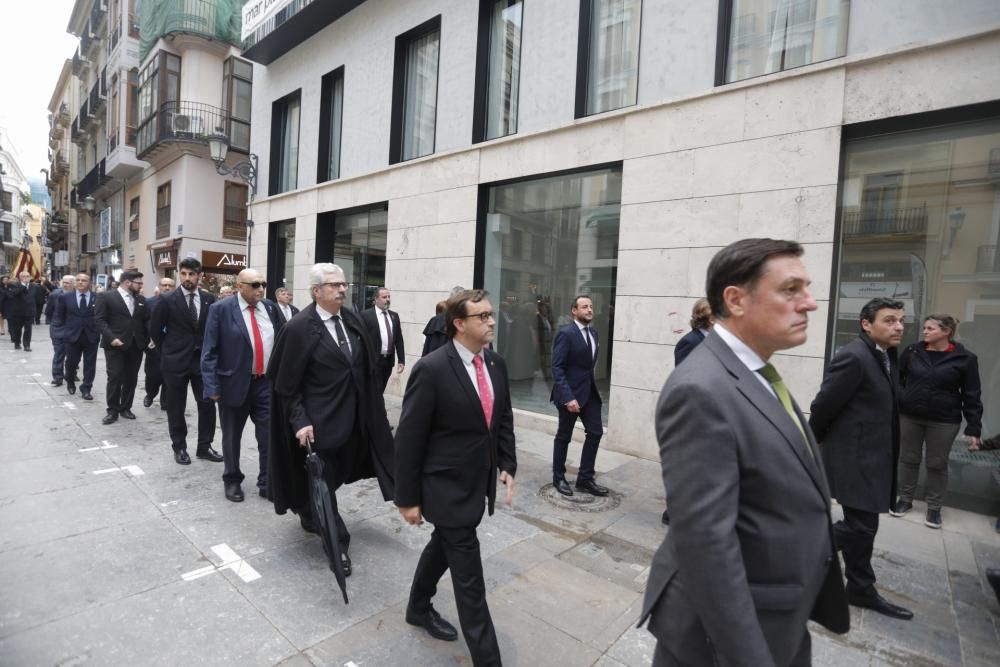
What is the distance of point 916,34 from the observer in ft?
16.8

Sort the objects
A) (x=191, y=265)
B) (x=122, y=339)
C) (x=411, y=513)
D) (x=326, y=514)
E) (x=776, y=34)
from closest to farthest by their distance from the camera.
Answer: (x=411, y=513), (x=326, y=514), (x=191, y=265), (x=776, y=34), (x=122, y=339)

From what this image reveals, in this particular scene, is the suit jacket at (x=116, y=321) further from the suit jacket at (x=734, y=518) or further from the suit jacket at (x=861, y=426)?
the suit jacket at (x=861, y=426)

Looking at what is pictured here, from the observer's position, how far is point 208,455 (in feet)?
19.1

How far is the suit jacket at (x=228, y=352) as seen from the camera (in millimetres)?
4762

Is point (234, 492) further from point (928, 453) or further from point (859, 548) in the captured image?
point (928, 453)

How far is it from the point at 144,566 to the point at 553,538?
2.86 metres

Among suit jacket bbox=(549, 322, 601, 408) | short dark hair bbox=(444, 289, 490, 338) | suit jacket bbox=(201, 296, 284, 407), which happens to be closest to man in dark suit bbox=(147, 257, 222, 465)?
suit jacket bbox=(201, 296, 284, 407)

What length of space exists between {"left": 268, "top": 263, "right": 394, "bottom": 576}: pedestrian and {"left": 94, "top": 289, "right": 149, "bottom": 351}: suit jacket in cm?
503

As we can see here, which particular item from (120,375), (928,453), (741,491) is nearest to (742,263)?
(741,491)

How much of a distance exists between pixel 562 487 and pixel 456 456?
2933 mm

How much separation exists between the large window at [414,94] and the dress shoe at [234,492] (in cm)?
717

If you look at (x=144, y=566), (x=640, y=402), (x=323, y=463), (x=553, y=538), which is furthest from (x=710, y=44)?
(x=144, y=566)

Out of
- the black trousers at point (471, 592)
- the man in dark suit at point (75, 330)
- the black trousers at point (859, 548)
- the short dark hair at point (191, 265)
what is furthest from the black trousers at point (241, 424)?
the man in dark suit at point (75, 330)

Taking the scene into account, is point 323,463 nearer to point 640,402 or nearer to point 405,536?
point 405,536
